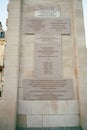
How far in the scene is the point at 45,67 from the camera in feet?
31.5

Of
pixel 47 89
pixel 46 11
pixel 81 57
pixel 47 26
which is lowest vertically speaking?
pixel 47 89

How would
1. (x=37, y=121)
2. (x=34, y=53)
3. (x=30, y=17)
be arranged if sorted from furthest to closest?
(x=30, y=17)
(x=34, y=53)
(x=37, y=121)

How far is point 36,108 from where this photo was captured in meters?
8.96

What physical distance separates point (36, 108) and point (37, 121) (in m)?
0.64

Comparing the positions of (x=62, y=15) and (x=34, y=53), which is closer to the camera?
(x=34, y=53)

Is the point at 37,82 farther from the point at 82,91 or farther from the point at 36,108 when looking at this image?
the point at 82,91

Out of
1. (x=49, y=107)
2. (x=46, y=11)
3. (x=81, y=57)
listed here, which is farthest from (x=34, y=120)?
(x=46, y=11)

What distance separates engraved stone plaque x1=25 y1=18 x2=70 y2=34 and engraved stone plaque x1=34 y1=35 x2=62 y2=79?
0.37 m

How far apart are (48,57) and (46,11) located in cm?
305

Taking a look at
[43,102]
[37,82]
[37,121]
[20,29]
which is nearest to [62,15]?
[20,29]

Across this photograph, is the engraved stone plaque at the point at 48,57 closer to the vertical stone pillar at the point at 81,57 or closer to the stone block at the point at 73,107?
the vertical stone pillar at the point at 81,57

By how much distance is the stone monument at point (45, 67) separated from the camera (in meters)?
8.83

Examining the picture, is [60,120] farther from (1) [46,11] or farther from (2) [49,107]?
(1) [46,11]

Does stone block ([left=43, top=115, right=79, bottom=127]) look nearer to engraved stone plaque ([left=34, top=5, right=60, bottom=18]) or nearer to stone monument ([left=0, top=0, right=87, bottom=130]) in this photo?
stone monument ([left=0, top=0, right=87, bottom=130])
